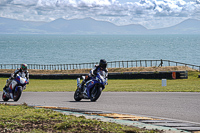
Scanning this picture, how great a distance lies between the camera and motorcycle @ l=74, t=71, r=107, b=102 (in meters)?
14.4

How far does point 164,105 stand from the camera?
1280 centimetres

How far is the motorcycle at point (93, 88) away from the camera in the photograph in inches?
566

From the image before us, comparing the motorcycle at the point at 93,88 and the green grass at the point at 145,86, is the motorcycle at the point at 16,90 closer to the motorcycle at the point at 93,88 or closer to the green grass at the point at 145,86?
the motorcycle at the point at 93,88

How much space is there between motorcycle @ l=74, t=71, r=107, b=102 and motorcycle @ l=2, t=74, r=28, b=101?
2362mm

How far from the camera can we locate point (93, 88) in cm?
1496

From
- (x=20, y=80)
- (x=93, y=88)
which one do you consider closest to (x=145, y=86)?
(x=93, y=88)

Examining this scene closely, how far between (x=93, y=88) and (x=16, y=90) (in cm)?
350

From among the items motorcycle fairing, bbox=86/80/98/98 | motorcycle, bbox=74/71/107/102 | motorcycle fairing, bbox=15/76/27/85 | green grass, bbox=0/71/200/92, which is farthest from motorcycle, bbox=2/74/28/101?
green grass, bbox=0/71/200/92

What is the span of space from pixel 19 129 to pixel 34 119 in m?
1.13

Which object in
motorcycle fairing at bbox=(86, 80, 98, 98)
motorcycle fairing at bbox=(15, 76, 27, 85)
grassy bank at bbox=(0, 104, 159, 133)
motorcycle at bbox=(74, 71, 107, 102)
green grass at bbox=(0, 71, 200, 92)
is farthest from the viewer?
green grass at bbox=(0, 71, 200, 92)

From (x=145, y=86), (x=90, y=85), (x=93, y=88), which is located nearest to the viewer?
(x=90, y=85)

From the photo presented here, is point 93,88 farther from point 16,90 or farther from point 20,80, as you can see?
point 16,90

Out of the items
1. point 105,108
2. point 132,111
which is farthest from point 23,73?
point 132,111

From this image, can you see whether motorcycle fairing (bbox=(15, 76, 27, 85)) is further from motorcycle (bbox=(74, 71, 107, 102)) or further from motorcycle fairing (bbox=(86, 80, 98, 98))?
motorcycle fairing (bbox=(86, 80, 98, 98))
